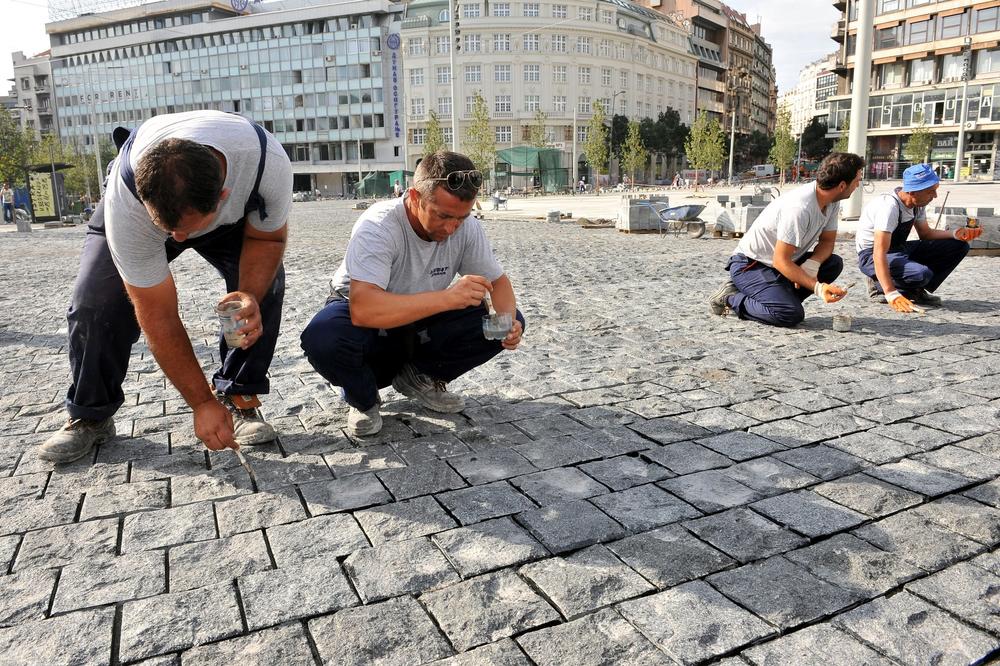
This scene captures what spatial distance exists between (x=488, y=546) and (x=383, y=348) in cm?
155

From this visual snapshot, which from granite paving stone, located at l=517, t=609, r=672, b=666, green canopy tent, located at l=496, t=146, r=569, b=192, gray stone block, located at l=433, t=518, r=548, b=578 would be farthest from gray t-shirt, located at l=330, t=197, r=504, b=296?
green canopy tent, located at l=496, t=146, r=569, b=192

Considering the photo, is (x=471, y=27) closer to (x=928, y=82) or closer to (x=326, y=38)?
(x=326, y=38)

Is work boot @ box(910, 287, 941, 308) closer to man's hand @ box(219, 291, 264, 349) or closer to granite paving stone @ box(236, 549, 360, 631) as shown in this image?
man's hand @ box(219, 291, 264, 349)

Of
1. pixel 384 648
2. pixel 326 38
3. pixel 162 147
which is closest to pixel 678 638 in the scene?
pixel 384 648

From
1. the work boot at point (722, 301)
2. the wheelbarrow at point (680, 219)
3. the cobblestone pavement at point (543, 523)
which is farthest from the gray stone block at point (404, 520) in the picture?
the wheelbarrow at point (680, 219)

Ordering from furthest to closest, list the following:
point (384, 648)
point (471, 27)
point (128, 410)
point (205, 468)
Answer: point (471, 27) → point (128, 410) → point (205, 468) → point (384, 648)

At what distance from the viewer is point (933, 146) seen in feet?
204

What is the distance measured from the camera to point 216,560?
2494 mm

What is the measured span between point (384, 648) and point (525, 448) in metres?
1.59

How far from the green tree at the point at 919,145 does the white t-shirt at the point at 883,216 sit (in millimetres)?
56971

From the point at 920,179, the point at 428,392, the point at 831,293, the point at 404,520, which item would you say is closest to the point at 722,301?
the point at 831,293

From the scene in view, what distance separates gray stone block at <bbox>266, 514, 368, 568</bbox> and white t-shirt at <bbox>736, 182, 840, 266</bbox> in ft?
15.0

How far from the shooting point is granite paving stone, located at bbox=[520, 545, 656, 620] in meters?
2.22

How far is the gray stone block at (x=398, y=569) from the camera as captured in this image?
231 centimetres
